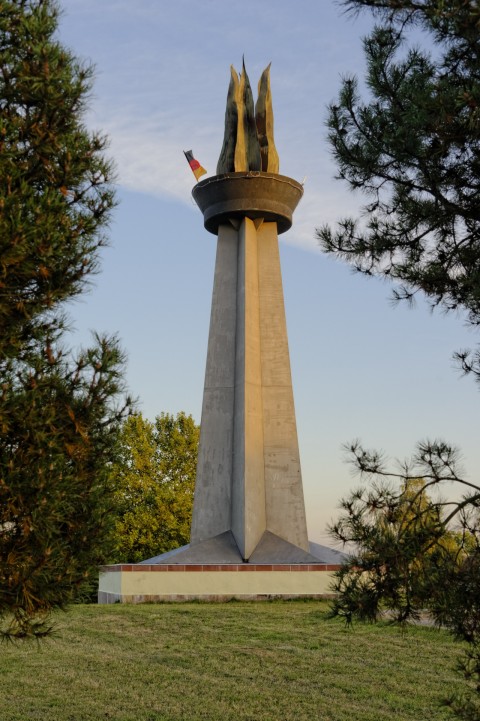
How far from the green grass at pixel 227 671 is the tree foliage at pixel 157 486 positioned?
14200 mm

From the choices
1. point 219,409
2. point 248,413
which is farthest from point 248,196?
point 248,413

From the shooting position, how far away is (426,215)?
6383 millimetres

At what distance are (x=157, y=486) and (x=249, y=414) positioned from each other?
38.3ft

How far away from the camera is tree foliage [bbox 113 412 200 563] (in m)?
28.0

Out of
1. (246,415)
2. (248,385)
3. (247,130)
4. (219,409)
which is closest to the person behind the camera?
(246,415)

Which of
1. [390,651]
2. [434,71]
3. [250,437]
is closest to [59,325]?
[434,71]

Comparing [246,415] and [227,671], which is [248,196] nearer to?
[246,415]

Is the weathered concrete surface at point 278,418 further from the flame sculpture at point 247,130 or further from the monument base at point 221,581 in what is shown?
the flame sculpture at point 247,130

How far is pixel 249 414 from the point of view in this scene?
60.6 feet

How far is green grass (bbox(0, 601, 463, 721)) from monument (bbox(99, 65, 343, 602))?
3.15 m

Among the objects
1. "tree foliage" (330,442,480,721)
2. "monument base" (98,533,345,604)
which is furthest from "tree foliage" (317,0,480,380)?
"monument base" (98,533,345,604)

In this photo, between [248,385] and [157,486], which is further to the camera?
[157,486]

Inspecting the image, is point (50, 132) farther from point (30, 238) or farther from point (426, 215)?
point (426, 215)

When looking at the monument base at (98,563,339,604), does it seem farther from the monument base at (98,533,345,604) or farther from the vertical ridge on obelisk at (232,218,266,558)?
the vertical ridge on obelisk at (232,218,266,558)
